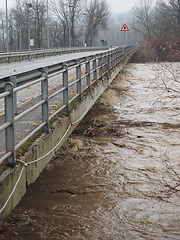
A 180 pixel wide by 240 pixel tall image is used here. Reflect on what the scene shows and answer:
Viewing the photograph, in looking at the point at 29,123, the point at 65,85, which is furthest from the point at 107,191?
the point at 65,85

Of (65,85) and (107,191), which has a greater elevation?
(65,85)

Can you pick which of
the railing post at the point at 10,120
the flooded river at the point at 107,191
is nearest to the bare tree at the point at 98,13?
the flooded river at the point at 107,191

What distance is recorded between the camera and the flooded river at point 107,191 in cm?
561

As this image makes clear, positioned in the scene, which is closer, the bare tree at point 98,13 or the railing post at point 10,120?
the railing post at point 10,120

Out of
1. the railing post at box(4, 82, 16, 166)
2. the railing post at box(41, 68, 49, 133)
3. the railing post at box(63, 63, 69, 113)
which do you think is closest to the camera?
the railing post at box(4, 82, 16, 166)

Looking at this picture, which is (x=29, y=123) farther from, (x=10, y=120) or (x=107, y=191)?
(x=107, y=191)

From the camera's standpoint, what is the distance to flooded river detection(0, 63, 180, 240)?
561cm

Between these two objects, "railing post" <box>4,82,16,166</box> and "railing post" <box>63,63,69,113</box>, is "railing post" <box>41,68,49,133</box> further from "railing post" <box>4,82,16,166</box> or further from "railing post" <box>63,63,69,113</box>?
"railing post" <box>4,82,16,166</box>

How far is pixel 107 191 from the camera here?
7.12m

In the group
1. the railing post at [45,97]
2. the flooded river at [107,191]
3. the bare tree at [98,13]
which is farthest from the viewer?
the bare tree at [98,13]

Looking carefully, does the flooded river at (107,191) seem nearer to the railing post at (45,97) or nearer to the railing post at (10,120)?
the railing post at (10,120)

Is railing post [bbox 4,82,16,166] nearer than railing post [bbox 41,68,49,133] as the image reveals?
Yes

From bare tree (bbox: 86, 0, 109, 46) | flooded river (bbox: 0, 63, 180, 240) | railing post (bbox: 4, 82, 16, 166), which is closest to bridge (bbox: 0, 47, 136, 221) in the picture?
railing post (bbox: 4, 82, 16, 166)

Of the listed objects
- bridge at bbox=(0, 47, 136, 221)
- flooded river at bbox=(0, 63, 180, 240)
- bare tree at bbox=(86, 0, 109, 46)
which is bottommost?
flooded river at bbox=(0, 63, 180, 240)
